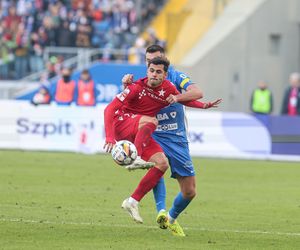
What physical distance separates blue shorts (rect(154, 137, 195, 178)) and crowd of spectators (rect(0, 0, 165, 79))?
1882 centimetres

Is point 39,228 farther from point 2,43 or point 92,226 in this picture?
point 2,43

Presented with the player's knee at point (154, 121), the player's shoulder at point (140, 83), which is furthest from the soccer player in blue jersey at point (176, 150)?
the player's shoulder at point (140, 83)

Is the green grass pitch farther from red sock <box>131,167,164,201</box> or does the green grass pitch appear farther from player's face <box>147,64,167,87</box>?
player's face <box>147,64,167,87</box>

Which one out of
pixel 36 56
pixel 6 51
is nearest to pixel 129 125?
pixel 6 51

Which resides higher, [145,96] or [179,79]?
[179,79]

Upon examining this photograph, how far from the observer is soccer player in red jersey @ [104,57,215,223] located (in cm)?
1105

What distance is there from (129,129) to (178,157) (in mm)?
648

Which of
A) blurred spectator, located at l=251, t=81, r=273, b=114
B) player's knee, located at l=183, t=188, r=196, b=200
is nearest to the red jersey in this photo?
player's knee, located at l=183, t=188, r=196, b=200

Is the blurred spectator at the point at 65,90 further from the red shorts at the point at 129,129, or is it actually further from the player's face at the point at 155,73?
the player's face at the point at 155,73

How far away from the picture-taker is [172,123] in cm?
1157

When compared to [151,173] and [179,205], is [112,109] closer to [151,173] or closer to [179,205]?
[151,173]

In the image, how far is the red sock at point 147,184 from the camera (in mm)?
11219

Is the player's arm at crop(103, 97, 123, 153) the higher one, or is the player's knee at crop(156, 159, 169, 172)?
the player's arm at crop(103, 97, 123, 153)

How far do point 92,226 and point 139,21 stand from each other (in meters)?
23.4
